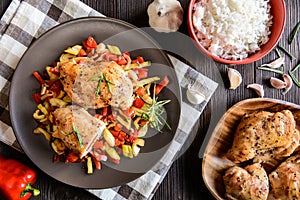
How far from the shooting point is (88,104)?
8.30 ft

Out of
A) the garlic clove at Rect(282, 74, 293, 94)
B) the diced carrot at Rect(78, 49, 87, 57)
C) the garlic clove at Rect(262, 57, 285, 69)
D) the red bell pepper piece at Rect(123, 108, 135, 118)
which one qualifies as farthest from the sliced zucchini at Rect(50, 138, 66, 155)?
the garlic clove at Rect(282, 74, 293, 94)

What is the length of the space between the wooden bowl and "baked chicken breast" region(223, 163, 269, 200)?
9cm

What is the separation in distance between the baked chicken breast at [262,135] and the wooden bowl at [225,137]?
7 centimetres

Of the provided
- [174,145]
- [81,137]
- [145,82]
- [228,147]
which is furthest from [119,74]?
[228,147]

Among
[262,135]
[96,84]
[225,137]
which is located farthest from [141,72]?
[262,135]

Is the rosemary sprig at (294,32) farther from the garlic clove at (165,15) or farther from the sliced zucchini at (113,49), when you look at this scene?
the sliced zucchini at (113,49)

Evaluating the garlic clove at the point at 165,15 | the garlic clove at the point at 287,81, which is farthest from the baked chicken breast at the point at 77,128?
the garlic clove at the point at 287,81

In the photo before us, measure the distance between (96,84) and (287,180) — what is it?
1.38 metres

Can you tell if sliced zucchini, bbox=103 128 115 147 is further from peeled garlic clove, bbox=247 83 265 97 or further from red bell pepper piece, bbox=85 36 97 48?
peeled garlic clove, bbox=247 83 265 97

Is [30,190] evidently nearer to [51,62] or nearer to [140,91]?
[51,62]

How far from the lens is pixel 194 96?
286cm

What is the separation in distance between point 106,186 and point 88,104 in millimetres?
525

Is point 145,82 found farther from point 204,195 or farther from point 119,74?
point 204,195

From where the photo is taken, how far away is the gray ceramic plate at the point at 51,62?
2.58m
